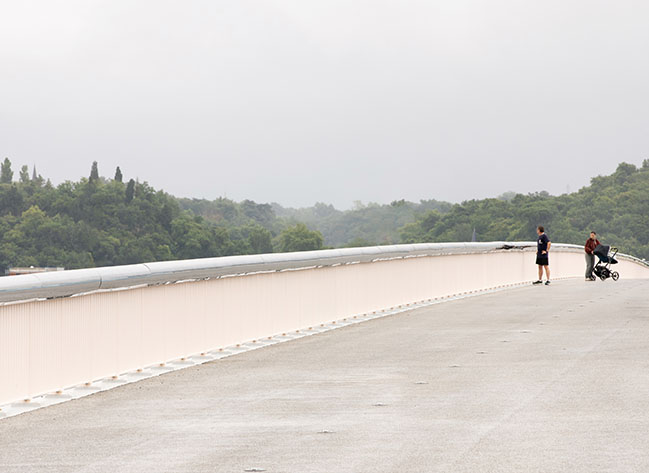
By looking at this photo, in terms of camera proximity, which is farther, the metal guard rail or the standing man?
the standing man

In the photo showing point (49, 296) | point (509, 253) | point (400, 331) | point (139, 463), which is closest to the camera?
point (139, 463)

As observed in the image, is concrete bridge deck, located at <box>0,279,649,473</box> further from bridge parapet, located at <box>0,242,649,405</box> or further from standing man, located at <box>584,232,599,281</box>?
standing man, located at <box>584,232,599,281</box>

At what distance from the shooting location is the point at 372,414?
931 cm

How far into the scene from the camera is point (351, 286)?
2014 centimetres

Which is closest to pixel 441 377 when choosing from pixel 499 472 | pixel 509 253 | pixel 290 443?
pixel 290 443

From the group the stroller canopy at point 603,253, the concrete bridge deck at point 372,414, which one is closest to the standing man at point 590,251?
the stroller canopy at point 603,253

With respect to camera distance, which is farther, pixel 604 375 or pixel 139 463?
pixel 604 375

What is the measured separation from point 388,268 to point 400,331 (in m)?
5.10

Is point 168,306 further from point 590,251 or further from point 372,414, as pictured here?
point 590,251

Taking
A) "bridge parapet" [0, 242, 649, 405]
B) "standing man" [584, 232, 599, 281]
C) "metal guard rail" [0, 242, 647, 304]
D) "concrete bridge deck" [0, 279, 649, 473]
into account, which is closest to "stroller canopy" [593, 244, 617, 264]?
"standing man" [584, 232, 599, 281]

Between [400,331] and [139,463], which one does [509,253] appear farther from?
[139,463]

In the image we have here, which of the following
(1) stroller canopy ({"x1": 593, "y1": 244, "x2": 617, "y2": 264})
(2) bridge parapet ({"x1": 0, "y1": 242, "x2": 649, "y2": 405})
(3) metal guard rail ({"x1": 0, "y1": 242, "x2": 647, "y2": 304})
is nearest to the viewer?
(3) metal guard rail ({"x1": 0, "y1": 242, "x2": 647, "y2": 304})

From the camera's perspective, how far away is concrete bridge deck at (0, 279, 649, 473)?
7.37 metres

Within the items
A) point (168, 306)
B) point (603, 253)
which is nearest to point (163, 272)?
point (168, 306)
